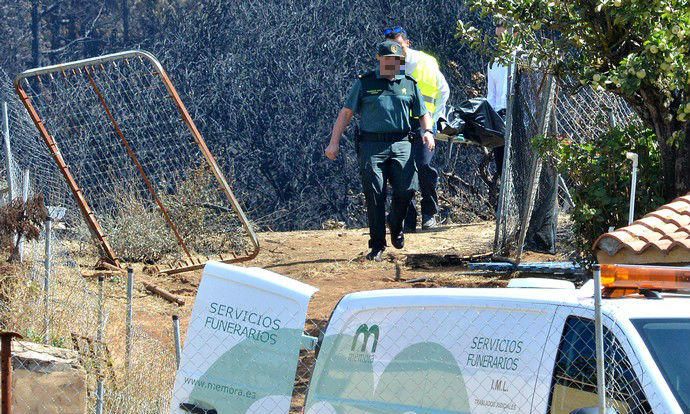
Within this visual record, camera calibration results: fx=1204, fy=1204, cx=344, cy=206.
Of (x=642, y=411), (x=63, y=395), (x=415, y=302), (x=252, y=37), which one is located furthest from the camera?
(x=252, y=37)

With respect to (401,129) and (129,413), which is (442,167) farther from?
(129,413)

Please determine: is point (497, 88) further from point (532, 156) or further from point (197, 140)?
point (197, 140)

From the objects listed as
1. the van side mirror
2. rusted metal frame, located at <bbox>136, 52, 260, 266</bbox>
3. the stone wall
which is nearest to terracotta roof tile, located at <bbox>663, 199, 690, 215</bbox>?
the van side mirror

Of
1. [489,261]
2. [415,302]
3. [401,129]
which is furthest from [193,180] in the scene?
[415,302]

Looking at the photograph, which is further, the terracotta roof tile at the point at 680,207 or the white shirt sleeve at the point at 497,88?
the white shirt sleeve at the point at 497,88

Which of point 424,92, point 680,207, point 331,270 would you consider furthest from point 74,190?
point 680,207

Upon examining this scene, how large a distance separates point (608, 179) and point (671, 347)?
4.32 meters

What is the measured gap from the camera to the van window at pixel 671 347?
4.03 metres

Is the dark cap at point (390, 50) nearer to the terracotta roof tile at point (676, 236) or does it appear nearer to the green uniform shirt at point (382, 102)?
the green uniform shirt at point (382, 102)

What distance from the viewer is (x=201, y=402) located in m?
5.32

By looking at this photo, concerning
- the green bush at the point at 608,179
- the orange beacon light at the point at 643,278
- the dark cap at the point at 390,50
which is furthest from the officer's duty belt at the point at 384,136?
the orange beacon light at the point at 643,278

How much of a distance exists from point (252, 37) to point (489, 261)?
582cm

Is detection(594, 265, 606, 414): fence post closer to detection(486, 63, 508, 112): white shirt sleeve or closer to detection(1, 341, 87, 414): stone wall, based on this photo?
detection(1, 341, 87, 414): stone wall

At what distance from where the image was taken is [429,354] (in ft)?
15.2
